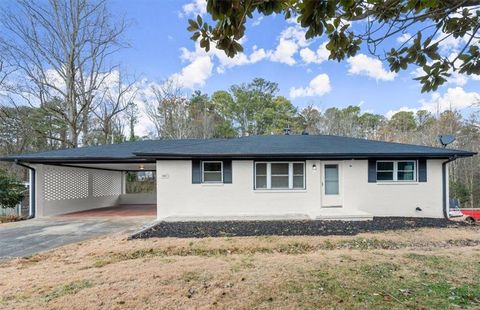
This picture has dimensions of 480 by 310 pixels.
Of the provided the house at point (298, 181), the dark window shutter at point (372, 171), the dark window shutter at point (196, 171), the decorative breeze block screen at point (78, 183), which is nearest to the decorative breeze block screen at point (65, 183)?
the decorative breeze block screen at point (78, 183)

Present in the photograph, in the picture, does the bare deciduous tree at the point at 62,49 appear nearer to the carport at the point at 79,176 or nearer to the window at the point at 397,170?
the carport at the point at 79,176

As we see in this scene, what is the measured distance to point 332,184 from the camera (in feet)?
34.5

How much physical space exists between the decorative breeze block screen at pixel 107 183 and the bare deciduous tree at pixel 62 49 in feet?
16.6

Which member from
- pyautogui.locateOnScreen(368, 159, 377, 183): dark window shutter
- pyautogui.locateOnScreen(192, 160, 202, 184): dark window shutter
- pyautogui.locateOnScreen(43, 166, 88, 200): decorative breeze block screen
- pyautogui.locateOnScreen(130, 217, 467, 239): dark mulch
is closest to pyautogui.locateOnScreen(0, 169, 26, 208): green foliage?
pyautogui.locateOnScreen(43, 166, 88, 200): decorative breeze block screen

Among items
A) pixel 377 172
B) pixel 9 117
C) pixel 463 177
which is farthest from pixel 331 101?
pixel 9 117

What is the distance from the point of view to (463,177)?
21.6 m

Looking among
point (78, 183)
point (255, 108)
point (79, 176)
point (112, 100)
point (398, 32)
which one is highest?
point (255, 108)

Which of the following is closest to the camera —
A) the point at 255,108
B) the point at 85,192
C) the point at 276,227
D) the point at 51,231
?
the point at 276,227

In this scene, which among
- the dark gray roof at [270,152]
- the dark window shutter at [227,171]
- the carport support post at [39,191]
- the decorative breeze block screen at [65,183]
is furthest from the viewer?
the decorative breeze block screen at [65,183]

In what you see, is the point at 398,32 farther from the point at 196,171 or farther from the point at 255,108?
the point at 255,108

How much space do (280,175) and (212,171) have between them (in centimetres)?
241

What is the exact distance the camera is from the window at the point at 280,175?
10414 millimetres

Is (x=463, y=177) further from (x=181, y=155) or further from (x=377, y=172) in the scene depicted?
(x=181, y=155)

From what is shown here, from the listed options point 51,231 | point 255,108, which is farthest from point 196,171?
point 255,108
